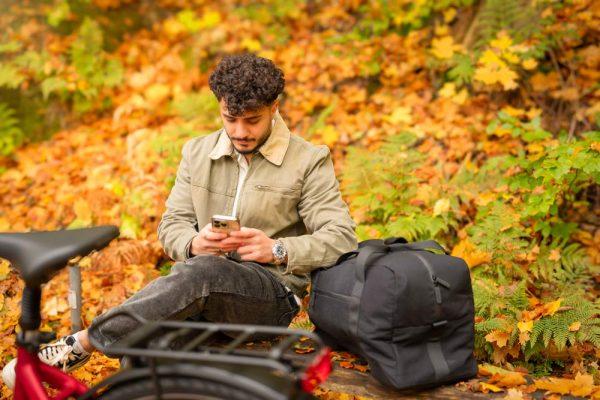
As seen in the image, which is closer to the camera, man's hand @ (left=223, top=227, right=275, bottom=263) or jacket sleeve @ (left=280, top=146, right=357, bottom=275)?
man's hand @ (left=223, top=227, right=275, bottom=263)

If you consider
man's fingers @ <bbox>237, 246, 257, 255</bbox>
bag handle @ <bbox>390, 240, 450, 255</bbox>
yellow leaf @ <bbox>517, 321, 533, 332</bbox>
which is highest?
bag handle @ <bbox>390, 240, 450, 255</bbox>

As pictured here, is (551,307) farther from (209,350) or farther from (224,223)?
(209,350)

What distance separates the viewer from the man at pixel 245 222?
281cm

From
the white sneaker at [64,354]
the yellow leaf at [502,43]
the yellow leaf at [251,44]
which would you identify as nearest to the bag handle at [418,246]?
the white sneaker at [64,354]

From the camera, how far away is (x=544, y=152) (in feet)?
14.7

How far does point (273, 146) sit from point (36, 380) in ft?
5.49

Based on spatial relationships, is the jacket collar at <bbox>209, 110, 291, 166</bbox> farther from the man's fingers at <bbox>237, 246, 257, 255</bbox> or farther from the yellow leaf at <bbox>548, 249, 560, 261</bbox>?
the yellow leaf at <bbox>548, 249, 560, 261</bbox>

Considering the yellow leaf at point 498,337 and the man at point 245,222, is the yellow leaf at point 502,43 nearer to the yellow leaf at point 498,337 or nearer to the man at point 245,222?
the man at point 245,222

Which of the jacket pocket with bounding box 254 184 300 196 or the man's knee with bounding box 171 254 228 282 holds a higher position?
the jacket pocket with bounding box 254 184 300 196

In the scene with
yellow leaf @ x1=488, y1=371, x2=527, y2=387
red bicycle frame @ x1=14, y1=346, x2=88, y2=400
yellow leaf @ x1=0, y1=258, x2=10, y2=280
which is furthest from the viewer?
yellow leaf @ x1=0, y1=258, x2=10, y2=280

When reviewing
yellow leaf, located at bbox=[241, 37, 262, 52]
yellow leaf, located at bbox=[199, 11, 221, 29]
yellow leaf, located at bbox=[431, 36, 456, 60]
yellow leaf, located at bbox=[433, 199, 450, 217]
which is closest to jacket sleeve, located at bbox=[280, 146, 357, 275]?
yellow leaf, located at bbox=[433, 199, 450, 217]

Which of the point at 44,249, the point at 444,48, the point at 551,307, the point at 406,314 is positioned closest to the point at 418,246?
the point at 406,314

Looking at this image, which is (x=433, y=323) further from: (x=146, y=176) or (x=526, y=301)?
(x=146, y=176)

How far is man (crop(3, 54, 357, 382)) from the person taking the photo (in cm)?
281
